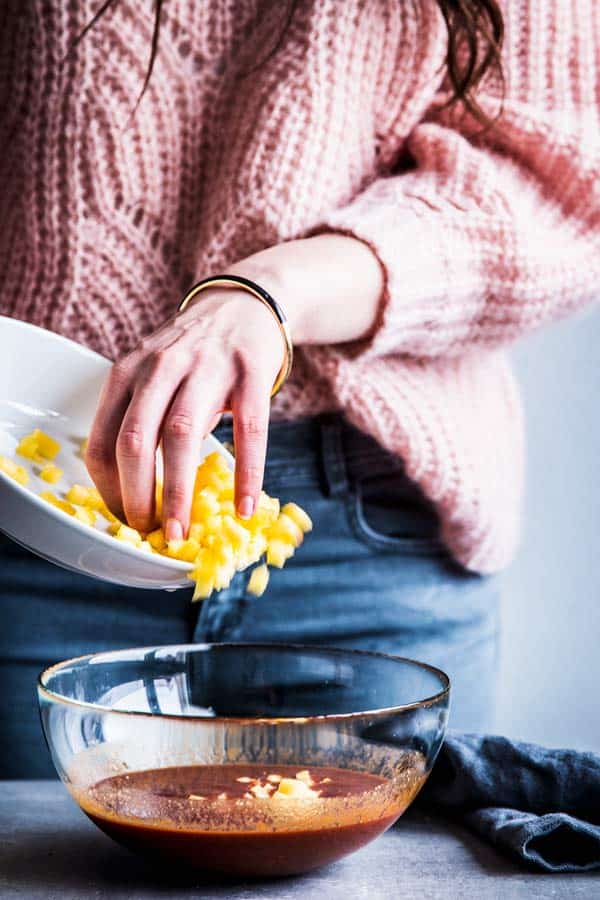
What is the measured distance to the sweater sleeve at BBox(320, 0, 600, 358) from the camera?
1.03 meters

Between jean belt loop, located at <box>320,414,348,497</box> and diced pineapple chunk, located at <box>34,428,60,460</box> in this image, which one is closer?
diced pineapple chunk, located at <box>34,428,60,460</box>

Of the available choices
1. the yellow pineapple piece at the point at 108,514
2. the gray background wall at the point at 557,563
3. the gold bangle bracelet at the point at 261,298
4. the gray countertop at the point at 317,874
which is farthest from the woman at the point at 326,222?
the gray background wall at the point at 557,563

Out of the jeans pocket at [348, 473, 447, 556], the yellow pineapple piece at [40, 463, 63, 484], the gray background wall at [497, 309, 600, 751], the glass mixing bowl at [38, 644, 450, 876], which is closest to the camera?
the glass mixing bowl at [38, 644, 450, 876]

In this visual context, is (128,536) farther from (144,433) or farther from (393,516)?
(393,516)

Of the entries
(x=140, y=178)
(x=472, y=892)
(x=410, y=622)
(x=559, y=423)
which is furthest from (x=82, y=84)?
(x=559, y=423)

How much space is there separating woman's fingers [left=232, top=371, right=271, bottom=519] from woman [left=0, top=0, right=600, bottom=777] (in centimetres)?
22

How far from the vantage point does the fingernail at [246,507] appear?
75 centimetres

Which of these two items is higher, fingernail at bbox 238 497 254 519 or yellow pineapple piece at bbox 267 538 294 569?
fingernail at bbox 238 497 254 519

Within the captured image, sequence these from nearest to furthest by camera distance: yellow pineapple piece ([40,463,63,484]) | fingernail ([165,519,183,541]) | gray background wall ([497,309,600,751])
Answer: fingernail ([165,519,183,541]), yellow pineapple piece ([40,463,63,484]), gray background wall ([497,309,600,751])

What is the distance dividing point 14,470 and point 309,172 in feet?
1.37

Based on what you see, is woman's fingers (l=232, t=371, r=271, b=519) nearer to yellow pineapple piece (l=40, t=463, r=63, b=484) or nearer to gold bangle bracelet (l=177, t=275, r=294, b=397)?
gold bangle bracelet (l=177, t=275, r=294, b=397)

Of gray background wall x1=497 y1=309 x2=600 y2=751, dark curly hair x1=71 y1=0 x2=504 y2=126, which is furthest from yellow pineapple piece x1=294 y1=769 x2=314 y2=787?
gray background wall x1=497 y1=309 x2=600 y2=751

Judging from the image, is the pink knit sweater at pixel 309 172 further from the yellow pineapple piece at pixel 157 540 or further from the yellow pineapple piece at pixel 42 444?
the yellow pineapple piece at pixel 157 540

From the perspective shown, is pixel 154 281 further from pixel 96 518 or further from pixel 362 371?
pixel 96 518
